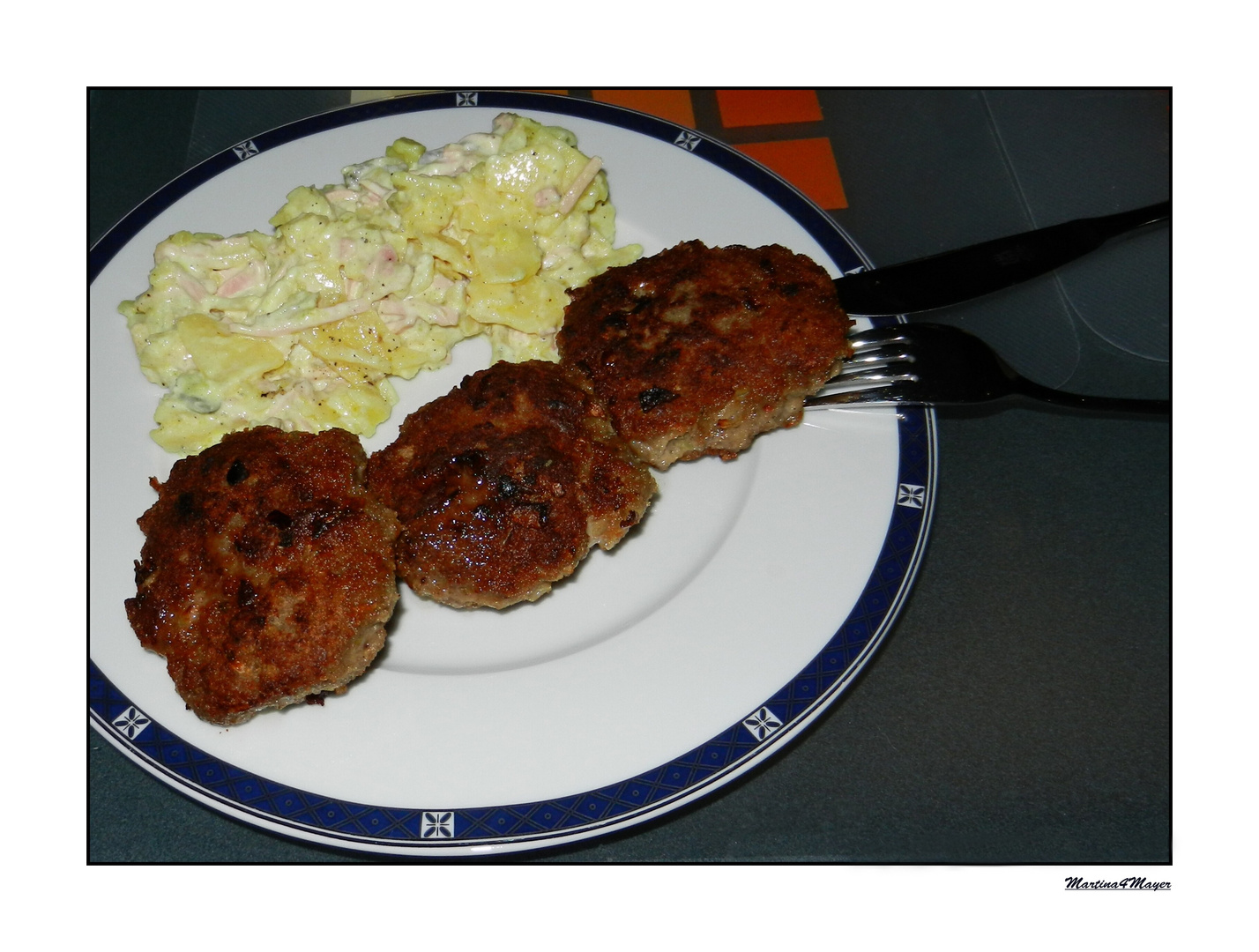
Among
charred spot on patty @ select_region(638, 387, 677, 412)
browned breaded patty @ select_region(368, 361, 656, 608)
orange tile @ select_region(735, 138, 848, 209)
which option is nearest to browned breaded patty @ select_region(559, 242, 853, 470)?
charred spot on patty @ select_region(638, 387, 677, 412)

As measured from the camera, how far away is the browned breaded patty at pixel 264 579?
265 cm

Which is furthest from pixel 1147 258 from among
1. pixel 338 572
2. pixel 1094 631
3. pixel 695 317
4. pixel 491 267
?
pixel 338 572

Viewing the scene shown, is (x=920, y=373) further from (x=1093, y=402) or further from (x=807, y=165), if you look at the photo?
(x=807, y=165)

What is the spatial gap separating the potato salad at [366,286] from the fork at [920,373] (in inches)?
49.0

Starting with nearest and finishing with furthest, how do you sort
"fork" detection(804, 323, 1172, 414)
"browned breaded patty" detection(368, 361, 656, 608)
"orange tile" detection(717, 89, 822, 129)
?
"browned breaded patty" detection(368, 361, 656, 608), "fork" detection(804, 323, 1172, 414), "orange tile" detection(717, 89, 822, 129)

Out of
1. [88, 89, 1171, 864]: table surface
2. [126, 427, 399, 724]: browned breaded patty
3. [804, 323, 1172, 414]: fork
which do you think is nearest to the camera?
[126, 427, 399, 724]: browned breaded patty

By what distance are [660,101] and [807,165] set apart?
36.8 inches

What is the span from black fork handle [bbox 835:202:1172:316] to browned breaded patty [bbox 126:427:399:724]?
217 cm

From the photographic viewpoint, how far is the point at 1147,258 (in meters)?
4.61

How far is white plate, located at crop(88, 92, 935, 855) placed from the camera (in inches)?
107

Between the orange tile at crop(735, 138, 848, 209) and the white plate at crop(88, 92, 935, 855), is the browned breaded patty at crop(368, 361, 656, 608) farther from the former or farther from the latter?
the orange tile at crop(735, 138, 848, 209)

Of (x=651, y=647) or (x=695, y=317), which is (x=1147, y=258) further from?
(x=651, y=647)

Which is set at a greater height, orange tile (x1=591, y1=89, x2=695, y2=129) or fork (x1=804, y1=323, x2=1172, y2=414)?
orange tile (x1=591, y1=89, x2=695, y2=129)

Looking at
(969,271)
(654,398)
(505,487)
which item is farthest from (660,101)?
(505,487)
